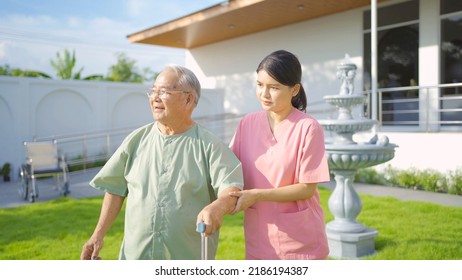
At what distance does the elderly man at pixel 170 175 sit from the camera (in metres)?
1.42

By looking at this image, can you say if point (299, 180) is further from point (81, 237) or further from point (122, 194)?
point (81, 237)

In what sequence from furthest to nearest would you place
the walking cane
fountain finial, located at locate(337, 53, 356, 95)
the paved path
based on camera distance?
1. the paved path
2. fountain finial, located at locate(337, 53, 356, 95)
3. the walking cane

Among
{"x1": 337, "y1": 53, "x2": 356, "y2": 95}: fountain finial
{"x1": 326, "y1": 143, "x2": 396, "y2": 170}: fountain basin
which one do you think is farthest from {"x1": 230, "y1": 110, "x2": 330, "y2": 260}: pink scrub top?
{"x1": 337, "y1": 53, "x2": 356, "y2": 95}: fountain finial

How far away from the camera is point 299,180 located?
1.44 m

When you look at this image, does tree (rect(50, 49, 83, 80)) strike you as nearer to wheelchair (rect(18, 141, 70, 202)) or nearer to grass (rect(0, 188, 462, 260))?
wheelchair (rect(18, 141, 70, 202))

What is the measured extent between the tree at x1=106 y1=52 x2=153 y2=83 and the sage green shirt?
17.9 metres

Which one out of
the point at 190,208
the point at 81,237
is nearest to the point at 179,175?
the point at 190,208

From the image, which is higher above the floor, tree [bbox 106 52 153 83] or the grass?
tree [bbox 106 52 153 83]

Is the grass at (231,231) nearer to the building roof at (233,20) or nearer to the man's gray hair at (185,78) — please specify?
the man's gray hair at (185,78)

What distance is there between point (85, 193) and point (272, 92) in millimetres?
5392

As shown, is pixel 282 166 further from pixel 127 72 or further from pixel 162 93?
pixel 127 72

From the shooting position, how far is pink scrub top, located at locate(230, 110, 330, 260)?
1438 mm

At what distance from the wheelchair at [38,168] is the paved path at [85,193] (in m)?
0.11
